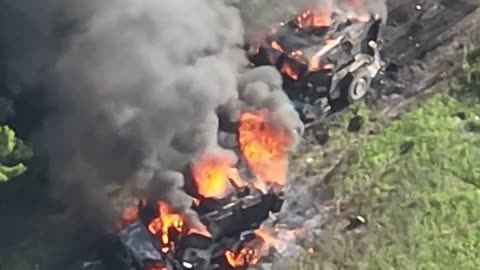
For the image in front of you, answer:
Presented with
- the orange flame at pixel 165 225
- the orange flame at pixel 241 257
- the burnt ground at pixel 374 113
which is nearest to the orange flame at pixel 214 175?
the orange flame at pixel 165 225

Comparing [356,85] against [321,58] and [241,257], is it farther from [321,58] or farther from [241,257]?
[241,257]

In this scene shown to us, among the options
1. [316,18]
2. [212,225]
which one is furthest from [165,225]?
[316,18]

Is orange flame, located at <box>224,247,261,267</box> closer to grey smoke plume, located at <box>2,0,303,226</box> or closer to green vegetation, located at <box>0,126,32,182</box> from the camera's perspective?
grey smoke plume, located at <box>2,0,303,226</box>

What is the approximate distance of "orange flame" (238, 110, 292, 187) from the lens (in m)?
18.5

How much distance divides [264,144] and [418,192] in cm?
269

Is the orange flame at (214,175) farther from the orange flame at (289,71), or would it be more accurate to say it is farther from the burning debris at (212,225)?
the orange flame at (289,71)

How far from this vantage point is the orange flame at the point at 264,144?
18.5m

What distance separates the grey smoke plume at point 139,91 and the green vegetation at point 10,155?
140cm

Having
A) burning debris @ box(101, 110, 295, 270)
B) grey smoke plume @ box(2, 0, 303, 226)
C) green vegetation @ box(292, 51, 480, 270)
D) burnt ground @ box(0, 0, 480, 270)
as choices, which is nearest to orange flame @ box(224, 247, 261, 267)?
burning debris @ box(101, 110, 295, 270)

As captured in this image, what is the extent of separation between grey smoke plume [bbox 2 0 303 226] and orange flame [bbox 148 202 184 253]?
17 cm

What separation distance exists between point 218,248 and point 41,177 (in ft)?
12.4

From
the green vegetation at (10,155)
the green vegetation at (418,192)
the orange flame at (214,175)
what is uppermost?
the green vegetation at (10,155)

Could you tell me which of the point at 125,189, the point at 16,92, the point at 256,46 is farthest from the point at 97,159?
the point at 256,46

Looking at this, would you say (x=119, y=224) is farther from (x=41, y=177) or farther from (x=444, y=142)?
(x=444, y=142)
